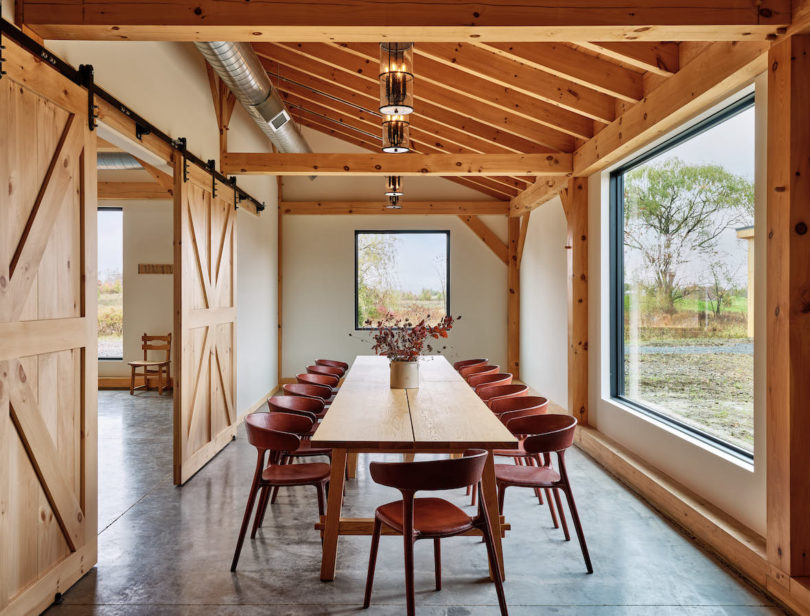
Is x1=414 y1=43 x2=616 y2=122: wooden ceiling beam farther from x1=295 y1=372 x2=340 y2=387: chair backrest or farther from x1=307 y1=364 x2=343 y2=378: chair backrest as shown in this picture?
x1=307 y1=364 x2=343 y2=378: chair backrest

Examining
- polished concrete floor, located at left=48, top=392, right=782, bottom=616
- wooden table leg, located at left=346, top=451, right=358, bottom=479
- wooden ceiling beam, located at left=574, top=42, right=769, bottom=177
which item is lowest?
polished concrete floor, located at left=48, top=392, right=782, bottom=616

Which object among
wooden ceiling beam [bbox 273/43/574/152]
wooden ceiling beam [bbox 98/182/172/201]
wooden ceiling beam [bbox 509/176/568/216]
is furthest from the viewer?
wooden ceiling beam [bbox 98/182/172/201]

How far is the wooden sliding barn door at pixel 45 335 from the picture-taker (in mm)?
2566

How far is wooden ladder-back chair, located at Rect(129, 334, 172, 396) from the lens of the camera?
Answer: 9.09 metres

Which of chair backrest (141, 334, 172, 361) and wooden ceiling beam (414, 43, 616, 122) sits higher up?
wooden ceiling beam (414, 43, 616, 122)

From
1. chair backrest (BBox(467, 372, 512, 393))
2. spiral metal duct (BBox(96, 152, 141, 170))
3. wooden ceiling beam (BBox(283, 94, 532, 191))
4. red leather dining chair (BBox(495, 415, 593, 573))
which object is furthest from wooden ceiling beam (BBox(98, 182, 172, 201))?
red leather dining chair (BBox(495, 415, 593, 573))

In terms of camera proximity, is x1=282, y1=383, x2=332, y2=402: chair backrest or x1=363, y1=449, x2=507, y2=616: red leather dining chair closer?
x1=363, y1=449, x2=507, y2=616: red leather dining chair

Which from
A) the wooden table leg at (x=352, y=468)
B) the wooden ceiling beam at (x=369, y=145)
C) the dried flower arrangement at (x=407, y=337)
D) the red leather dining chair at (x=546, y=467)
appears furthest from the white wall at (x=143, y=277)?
the red leather dining chair at (x=546, y=467)

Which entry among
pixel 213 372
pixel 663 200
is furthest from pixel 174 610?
pixel 663 200

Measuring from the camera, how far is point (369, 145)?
31.3ft

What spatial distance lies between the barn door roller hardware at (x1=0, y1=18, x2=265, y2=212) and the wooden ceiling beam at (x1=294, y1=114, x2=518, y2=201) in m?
3.42

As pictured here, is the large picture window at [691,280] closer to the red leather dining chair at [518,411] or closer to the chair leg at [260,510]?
the red leather dining chair at [518,411]

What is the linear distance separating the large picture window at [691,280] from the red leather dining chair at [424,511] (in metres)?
1.92

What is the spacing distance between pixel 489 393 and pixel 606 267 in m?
1.99
